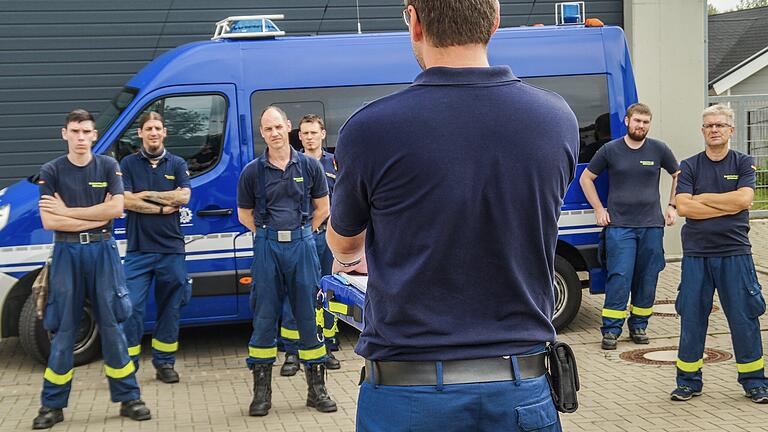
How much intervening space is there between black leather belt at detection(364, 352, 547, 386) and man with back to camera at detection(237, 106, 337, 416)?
4.90 m

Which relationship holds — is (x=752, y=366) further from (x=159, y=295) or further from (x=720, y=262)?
(x=159, y=295)

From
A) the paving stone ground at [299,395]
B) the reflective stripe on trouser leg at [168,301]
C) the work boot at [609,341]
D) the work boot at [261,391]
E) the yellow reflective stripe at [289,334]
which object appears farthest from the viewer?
the work boot at [609,341]

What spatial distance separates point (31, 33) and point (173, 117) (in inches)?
177

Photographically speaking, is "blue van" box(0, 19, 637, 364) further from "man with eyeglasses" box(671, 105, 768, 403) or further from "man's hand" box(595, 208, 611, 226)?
"man with eyeglasses" box(671, 105, 768, 403)

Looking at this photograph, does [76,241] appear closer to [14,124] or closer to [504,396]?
[504,396]

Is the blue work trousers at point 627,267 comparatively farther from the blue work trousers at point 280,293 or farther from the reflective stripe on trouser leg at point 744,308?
the blue work trousers at point 280,293

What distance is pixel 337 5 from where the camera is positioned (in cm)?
1390

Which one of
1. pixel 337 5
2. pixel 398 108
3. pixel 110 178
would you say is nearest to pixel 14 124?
pixel 337 5

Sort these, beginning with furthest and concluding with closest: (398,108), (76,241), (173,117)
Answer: (173,117) < (76,241) < (398,108)

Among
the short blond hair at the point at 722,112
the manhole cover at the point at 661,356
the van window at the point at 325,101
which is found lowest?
the manhole cover at the point at 661,356

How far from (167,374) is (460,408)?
253 inches

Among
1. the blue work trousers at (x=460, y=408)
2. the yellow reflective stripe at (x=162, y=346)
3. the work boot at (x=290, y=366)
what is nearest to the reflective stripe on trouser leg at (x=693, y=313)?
the work boot at (x=290, y=366)

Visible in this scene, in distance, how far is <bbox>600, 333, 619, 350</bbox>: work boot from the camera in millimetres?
9531

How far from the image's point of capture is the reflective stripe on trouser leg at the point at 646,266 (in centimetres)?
962
